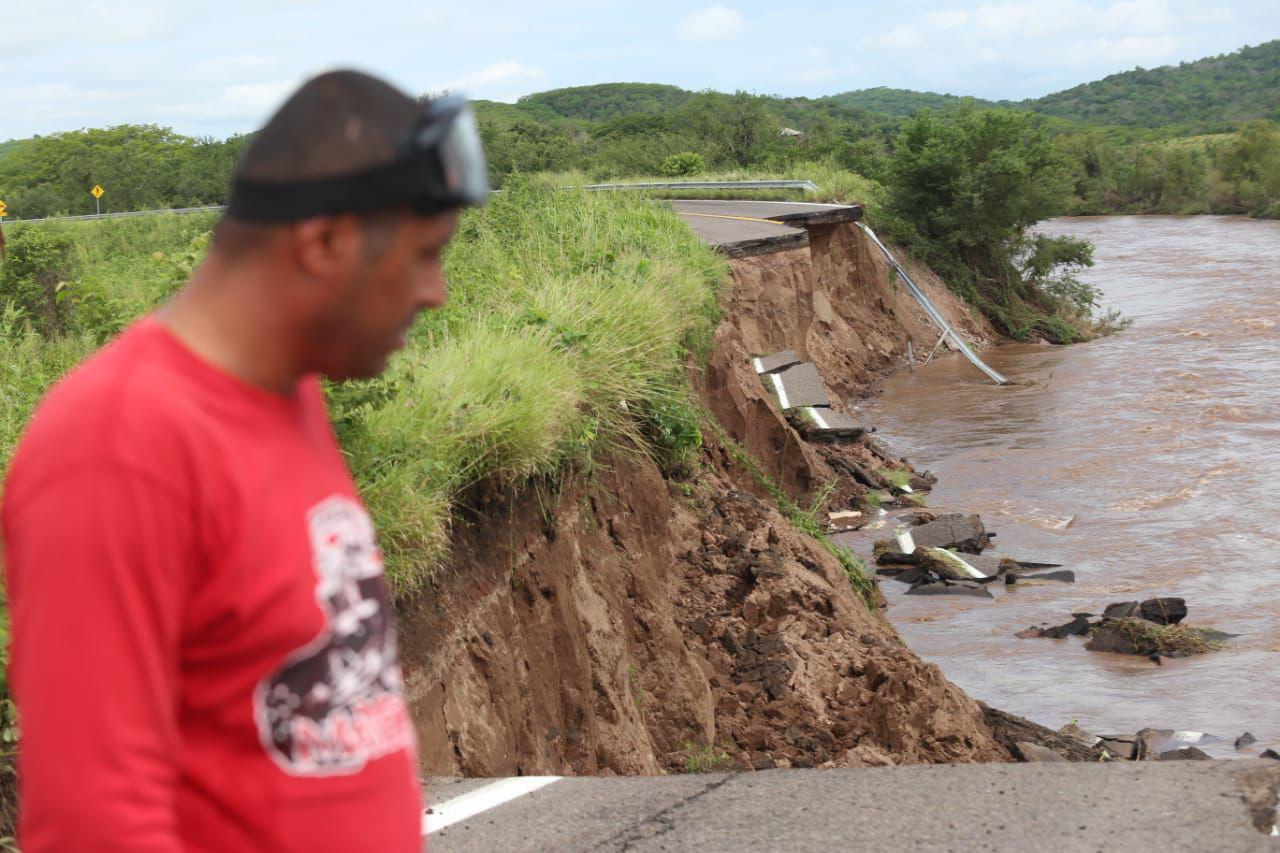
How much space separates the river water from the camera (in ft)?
36.0

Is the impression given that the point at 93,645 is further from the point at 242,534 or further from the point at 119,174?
the point at 119,174

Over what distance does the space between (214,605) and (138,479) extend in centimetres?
17

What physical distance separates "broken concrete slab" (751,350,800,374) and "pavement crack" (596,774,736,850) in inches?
474

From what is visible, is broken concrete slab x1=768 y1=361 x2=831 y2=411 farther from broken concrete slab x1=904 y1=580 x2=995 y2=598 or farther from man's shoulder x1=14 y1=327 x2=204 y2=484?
man's shoulder x1=14 y1=327 x2=204 y2=484

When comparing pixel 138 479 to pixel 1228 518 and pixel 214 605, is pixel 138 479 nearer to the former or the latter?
pixel 214 605

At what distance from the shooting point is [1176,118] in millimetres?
128750

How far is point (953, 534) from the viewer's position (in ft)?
→ 47.6

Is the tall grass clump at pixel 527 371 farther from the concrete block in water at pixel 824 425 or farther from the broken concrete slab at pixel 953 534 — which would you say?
the broken concrete slab at pixel 953 534

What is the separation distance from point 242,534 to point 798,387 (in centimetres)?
1528

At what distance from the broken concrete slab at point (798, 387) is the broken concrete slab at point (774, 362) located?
0.24 feet

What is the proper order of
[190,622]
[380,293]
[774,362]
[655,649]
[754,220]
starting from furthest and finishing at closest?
[754,220] → [774,362] → [655,649] → [380,293] → [190,622]

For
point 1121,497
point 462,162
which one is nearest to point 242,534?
point 462,162

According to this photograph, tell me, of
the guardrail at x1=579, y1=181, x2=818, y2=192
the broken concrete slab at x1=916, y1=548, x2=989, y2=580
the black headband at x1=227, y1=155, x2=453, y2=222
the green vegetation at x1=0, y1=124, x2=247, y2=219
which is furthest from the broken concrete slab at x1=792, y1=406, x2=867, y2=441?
the green vegetation at x1=0, y1=124, x2=247, y2=219

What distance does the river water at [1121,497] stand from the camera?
11.0 meters
